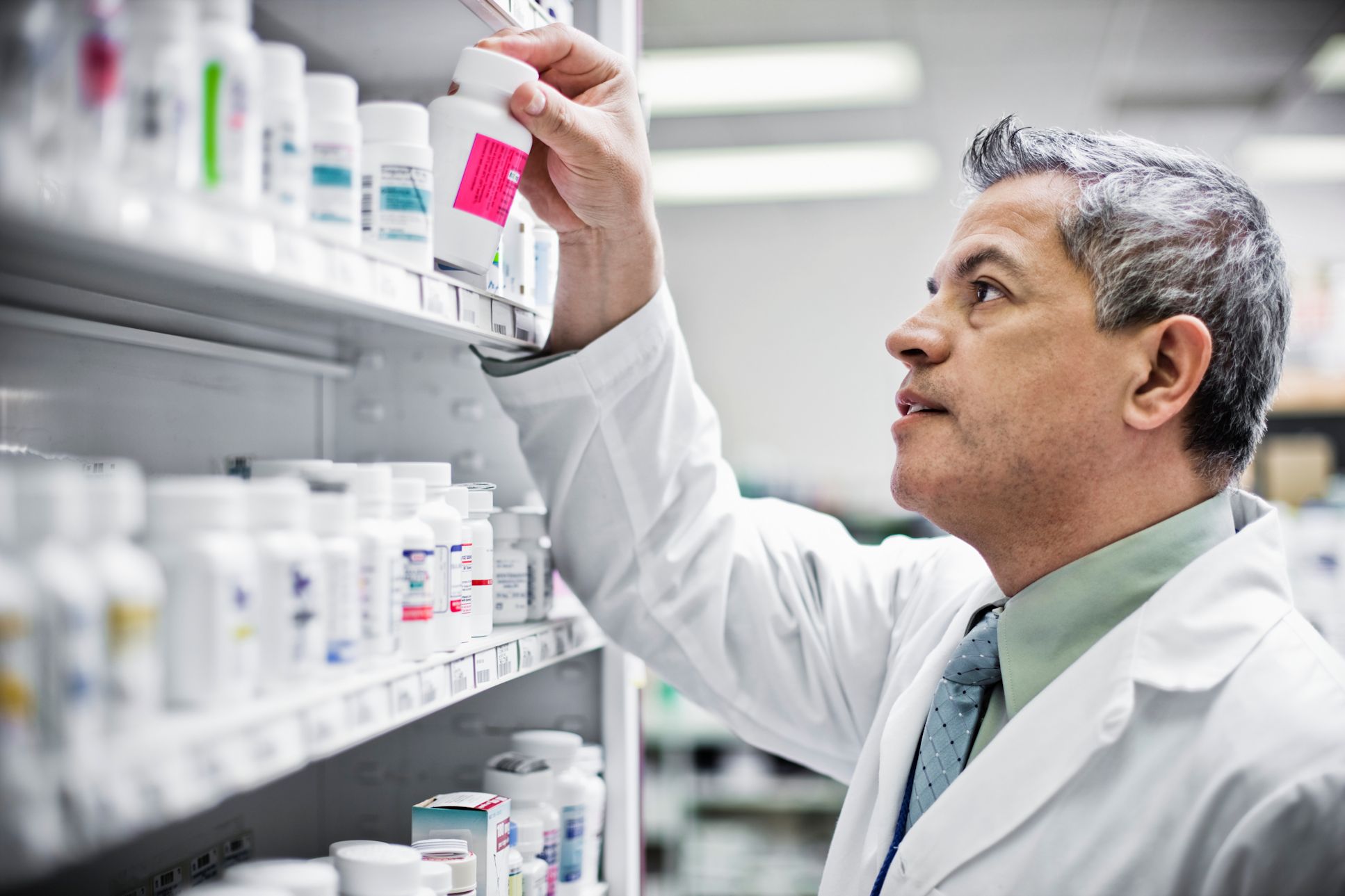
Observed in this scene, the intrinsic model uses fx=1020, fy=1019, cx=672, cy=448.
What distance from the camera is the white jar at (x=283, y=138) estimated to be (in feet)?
2.61

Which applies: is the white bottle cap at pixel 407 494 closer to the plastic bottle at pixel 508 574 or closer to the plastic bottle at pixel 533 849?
the plastic bottle at pixel 508 574

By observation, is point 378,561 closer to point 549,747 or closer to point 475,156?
point 475,156

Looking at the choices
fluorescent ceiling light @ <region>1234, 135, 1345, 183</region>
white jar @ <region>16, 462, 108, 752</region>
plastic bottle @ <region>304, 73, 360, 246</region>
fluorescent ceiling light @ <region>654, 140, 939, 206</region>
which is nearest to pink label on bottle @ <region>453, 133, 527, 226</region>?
plastic bottle @ <region>304, 73, 360, 246</region>

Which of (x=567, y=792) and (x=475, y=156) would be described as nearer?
(x=475, y=156)

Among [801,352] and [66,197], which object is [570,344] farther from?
[801,352]

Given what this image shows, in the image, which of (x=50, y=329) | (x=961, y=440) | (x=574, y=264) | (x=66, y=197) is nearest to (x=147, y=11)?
(x=66, y=197)

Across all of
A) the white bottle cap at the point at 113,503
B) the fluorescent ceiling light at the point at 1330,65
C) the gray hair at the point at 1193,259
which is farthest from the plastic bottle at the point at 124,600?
the fluorescent ceiling light at the point at 1330,65

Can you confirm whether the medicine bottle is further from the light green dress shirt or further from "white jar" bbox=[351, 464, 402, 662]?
the light green dress shirt

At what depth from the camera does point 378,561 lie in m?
0.87

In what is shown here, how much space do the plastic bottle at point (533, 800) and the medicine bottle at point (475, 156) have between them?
2.34 ft

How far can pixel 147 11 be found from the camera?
0.70 metres

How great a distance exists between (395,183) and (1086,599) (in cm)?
99

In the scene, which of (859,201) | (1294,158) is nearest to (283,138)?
(859,201)

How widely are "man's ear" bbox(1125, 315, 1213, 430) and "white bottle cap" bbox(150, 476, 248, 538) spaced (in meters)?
1.12
